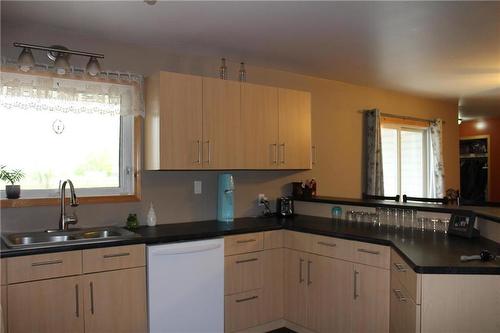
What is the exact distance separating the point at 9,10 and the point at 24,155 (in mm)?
971

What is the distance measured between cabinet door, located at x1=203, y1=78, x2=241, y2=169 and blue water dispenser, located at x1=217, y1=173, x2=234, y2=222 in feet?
0.76

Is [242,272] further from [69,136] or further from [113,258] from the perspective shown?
[69,136]

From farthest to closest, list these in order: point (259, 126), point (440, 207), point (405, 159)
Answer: point (405, 159) < point (259, 126) < point (440, 207)

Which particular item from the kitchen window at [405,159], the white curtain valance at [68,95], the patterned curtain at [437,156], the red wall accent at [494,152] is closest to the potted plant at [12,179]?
the white curtain valance at [68,95]

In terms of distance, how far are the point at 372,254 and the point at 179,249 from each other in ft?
4.29

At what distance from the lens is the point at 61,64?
9.06 feet

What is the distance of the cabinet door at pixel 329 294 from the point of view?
2912 mm

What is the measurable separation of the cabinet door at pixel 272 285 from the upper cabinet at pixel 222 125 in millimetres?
763

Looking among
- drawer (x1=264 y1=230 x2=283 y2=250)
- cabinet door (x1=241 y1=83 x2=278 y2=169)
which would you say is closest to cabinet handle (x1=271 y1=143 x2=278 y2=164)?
cabinet door (x1=241 y1=83 x2=278 y2=169)

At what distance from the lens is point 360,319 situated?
2818 mm

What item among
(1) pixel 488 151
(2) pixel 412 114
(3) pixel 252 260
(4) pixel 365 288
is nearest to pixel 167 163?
(3) pixel 252 260

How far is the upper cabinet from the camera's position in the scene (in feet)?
10.1

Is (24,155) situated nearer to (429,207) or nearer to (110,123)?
(110,123)

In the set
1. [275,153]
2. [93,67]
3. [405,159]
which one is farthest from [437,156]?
[93,67]
